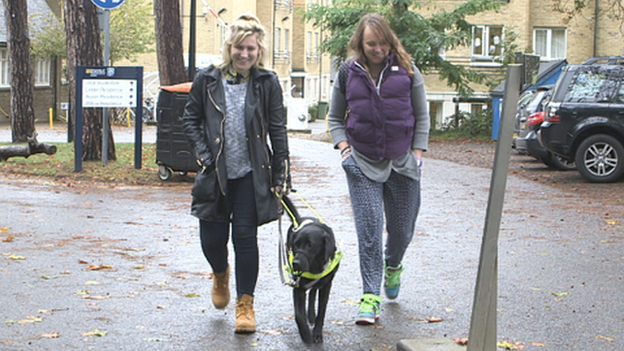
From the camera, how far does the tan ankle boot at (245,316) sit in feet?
18.4

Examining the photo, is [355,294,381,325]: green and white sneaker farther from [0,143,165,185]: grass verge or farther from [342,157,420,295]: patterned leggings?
[0,143,165,185]: grass verge

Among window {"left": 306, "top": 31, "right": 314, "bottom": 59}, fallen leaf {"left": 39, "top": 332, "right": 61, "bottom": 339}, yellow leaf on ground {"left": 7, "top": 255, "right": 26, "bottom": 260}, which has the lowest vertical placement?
yellow leaf on ground {"left": 7, "top": 255, "right": 26, "bottom": 260}

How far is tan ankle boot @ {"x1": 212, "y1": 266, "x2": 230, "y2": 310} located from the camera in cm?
604

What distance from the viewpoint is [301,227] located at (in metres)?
5.34

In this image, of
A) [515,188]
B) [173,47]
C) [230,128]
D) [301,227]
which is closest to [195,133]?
[230,128]

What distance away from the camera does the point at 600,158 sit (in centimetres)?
1560

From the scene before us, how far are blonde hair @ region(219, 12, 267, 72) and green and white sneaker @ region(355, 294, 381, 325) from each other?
61.2 inches

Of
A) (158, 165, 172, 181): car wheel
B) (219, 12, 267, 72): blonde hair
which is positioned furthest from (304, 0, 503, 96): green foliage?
(219, 12, 267, 72): blonde hair

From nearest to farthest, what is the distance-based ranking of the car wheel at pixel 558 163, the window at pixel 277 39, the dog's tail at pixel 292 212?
the dog's tail at pixel 292 212 → the car wheel at pixel 558 163 → the window at pixel 277 39

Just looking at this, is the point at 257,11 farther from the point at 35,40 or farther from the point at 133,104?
the point at 133,104

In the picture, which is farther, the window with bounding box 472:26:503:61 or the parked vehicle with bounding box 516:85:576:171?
the window with bounding box 472:26:503:61

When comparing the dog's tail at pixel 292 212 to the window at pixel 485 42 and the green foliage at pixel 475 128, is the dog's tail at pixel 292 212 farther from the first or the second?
the window at pixel 485 42

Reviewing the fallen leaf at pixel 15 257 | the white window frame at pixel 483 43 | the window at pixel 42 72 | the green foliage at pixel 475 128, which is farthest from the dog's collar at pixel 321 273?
the window at pixel 42 72

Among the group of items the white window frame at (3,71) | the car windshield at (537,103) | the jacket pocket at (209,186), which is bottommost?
the jacket pocket at (209,186)
